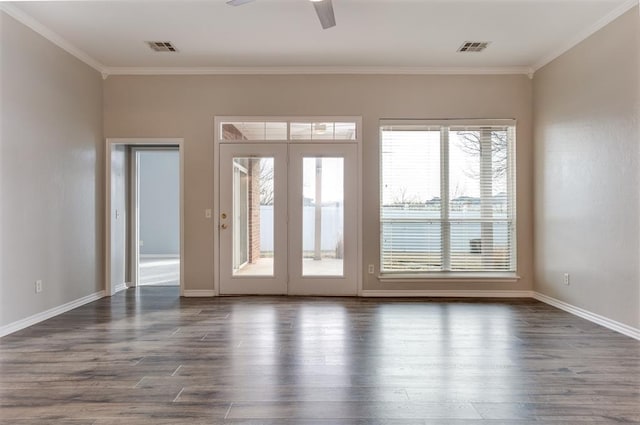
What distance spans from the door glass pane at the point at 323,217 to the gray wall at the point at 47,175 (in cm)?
269

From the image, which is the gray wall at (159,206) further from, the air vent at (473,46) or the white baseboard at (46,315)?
the air vent at (473,46)

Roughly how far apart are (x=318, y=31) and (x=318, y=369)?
10.7 ft

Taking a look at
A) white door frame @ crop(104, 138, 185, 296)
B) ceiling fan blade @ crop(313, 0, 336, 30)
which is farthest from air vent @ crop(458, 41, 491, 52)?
white door frame @ crop(104, 138, 185, 296)

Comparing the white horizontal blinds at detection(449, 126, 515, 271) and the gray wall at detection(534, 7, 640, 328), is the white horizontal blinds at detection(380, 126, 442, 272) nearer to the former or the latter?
the white horizontal blinds at detection(449, 126, 515, 271)

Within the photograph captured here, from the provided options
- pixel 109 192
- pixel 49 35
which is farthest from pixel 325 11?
pixel 109 192

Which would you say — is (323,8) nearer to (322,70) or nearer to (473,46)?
(322,70)

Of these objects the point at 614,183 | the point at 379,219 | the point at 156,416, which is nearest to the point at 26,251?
the point at 156,416

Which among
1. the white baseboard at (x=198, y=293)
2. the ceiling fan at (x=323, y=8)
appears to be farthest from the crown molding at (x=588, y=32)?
the white baseboard at (x=198, y=293)

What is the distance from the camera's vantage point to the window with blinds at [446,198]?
16.3 feet

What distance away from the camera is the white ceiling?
11.4 ft

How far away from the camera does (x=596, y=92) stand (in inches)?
149

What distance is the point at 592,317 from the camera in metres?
3.81

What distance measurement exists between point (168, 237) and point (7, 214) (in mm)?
6321

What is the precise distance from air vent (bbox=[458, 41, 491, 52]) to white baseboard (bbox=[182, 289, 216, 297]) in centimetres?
430
